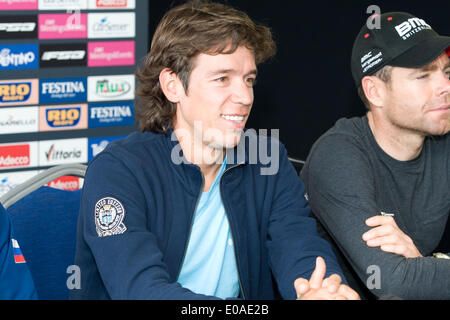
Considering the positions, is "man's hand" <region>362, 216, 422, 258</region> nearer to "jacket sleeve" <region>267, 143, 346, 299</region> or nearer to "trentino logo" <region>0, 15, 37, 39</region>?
"jacket sleeve" <region>267, 143, 346, 299</region>

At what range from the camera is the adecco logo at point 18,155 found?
3.34 metres

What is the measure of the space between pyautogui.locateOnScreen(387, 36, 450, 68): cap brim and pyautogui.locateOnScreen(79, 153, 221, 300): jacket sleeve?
33.8 inches

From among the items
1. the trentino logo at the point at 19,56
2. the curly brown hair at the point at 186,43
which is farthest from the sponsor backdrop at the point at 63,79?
the curly brown hair at the point at 186,43

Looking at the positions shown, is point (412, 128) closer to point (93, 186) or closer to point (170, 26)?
point (170, 26)

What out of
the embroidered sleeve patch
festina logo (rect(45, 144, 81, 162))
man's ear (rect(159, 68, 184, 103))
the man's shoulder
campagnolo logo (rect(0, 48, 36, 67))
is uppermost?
man's ear (rect(159, 68, 184, 103))

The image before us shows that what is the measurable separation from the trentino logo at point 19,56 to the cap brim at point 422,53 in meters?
2.08

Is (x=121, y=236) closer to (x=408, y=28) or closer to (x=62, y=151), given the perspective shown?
(x=408, y=28)

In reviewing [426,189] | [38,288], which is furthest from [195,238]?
[426,189]

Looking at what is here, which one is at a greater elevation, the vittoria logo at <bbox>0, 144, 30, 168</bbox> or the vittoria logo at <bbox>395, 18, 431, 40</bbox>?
the vittoria logo at <bbox>395, 18, 431, 40</bbox>

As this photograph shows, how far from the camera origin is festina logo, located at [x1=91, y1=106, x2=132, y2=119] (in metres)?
3.58

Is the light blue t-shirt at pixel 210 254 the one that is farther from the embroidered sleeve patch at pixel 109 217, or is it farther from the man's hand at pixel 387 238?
the man's hand at pixel 387 238

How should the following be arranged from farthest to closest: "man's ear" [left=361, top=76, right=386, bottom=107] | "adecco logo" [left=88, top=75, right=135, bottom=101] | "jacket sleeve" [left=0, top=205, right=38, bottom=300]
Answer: "adecco logo" [left=88, top=75, right=135, bottom=101] → "man's ear" [left=361, top=76, right=386, bottom=107] → "jacket sleeve" [left=0, top=205, right=38, bottom=300]

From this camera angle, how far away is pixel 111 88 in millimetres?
3580

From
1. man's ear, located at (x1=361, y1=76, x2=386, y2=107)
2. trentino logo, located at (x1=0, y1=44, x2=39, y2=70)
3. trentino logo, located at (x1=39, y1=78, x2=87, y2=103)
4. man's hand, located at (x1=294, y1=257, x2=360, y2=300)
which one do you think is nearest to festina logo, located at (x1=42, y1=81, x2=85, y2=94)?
trentino logo, located at (x1=39, y1=78, x2=87, y2=103)
